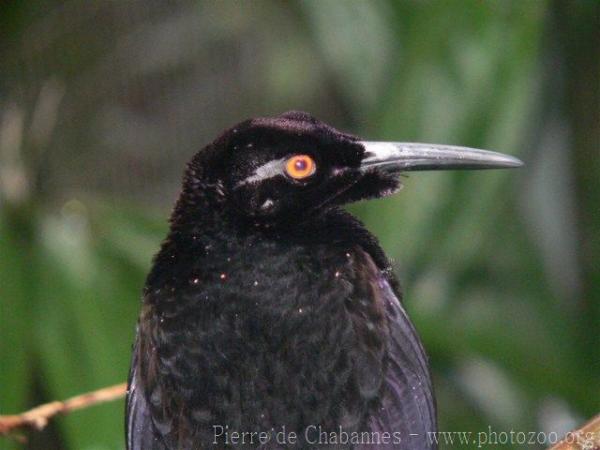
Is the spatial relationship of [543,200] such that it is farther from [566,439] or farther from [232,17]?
[566,439]

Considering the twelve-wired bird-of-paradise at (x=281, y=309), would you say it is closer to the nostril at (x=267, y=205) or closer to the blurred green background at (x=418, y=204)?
the nostril at (x=267, y=205)

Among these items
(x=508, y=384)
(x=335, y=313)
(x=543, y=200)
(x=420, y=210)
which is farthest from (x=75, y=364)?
(x=543, y=200)

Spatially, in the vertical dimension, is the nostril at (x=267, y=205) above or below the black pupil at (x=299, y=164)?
below

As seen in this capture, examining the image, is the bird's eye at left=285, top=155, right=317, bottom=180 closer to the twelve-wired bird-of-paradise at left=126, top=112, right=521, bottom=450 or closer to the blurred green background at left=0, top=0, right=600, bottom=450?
the twelve-wired bird-of-paradise at left=126, top=112, right=521, bottom=450

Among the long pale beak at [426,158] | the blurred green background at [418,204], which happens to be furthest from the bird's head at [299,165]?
the blurred green background at [418,204]

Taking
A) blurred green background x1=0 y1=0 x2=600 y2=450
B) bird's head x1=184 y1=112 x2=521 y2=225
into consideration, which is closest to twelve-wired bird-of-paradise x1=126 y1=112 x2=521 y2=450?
bird's head x1=184 y1=112 x2=521 y2=225

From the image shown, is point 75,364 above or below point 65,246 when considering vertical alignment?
below

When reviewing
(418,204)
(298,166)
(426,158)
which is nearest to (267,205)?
(298,166)

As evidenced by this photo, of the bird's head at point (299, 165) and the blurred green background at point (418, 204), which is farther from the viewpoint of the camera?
the blurred green background at point (418, 204)
